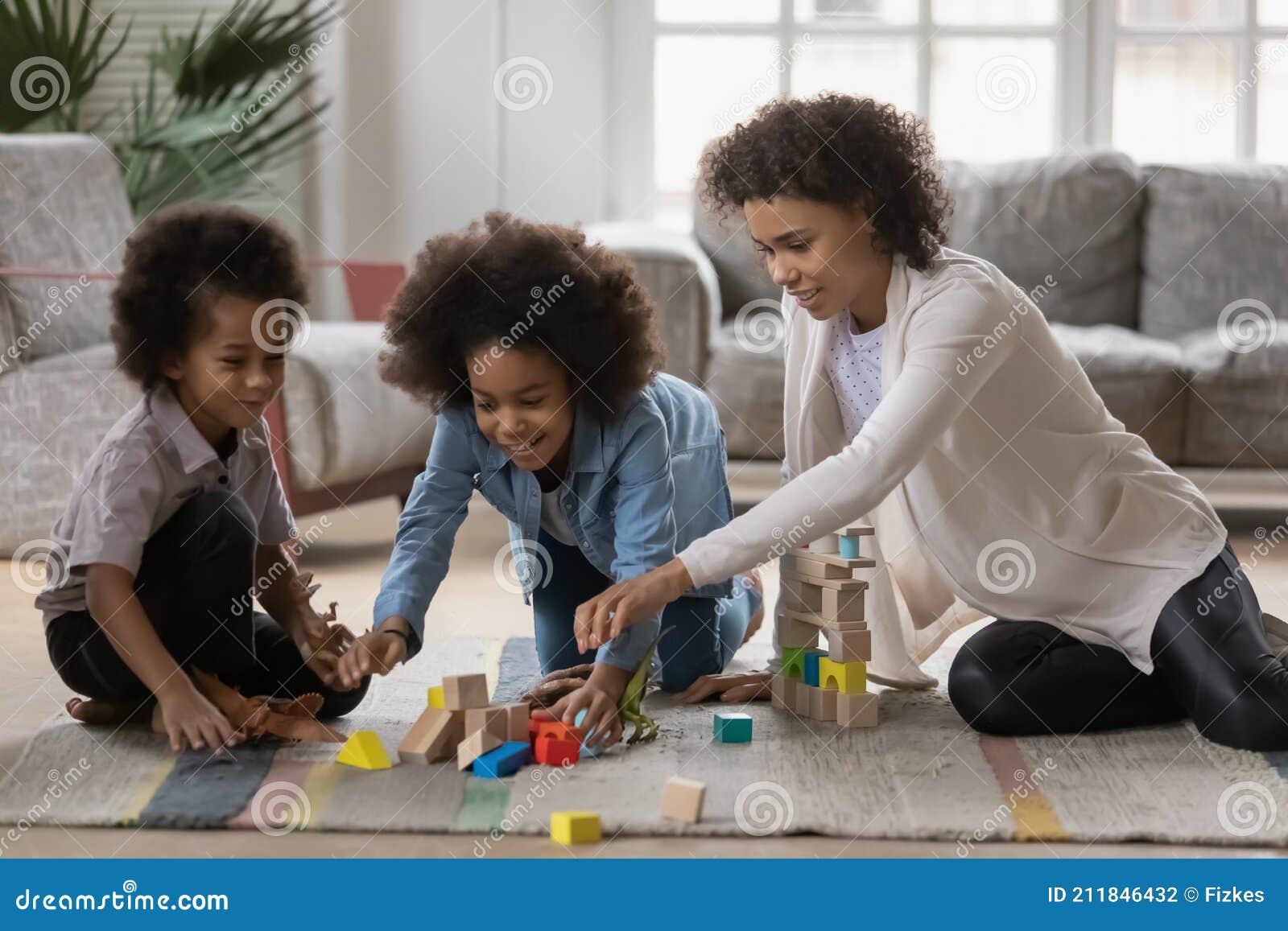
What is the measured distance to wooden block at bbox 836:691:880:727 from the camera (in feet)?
5.73

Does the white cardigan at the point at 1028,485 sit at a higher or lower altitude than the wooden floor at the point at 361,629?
higher

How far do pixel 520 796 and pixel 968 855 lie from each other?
1.45ft

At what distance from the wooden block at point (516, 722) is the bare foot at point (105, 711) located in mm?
468

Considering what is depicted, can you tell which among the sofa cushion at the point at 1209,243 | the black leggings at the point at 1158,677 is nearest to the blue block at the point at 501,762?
the black leggings at the point at 1158,677

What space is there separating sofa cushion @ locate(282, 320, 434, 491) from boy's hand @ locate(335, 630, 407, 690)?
1.20m

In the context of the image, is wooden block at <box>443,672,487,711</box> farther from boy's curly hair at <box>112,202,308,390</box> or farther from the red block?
boy's curly hair at <box>112,202,308,390</box>

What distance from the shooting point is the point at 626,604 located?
1.51m

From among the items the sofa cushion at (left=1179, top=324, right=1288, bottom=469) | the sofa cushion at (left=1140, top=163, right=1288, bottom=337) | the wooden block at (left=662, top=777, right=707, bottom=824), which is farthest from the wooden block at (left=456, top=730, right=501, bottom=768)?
the sofa cushion at (left=1140, top=163, right=1288, bottom=337)

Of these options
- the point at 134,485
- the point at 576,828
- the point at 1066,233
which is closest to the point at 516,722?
the point at 576,828

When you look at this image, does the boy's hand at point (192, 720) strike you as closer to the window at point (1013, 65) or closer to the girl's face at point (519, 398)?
the girl's face at point (519, 398)

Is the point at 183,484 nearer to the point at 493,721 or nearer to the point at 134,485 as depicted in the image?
the point at 134,485

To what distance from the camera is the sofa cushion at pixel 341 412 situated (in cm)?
276

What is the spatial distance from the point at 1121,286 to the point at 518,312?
231cm

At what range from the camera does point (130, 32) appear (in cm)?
426
